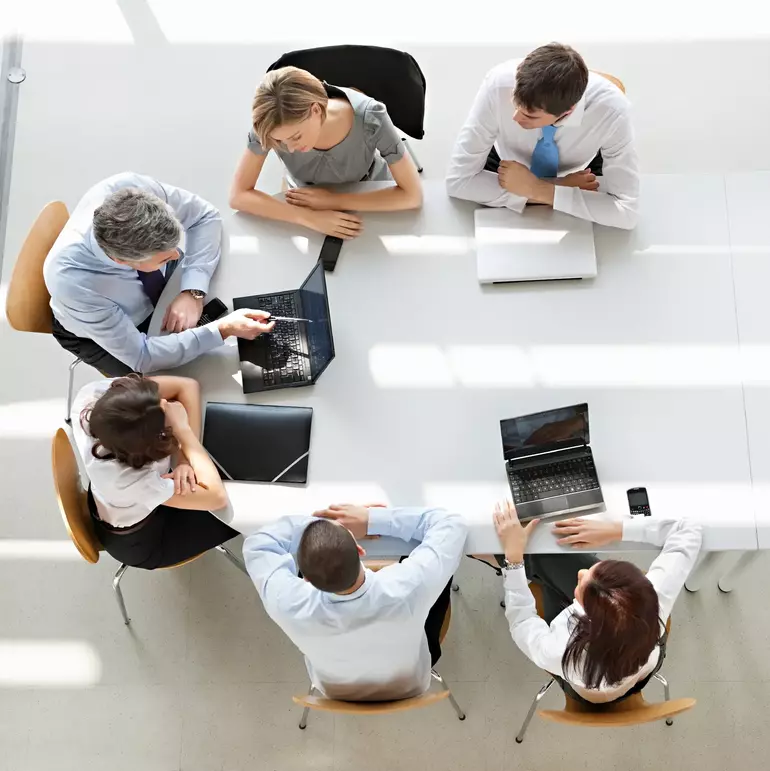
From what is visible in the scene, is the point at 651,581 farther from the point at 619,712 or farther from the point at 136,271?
the point at 136,271

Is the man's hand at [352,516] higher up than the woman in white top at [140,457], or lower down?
lower down

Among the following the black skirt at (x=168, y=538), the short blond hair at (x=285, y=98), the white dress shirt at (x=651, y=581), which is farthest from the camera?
the black skirt at (x=168, y=538)

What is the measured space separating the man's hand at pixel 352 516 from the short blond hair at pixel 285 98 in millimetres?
1040

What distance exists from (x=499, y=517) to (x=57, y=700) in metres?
1.76

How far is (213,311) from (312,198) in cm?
45

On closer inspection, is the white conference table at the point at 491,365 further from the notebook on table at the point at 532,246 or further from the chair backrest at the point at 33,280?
the chair backrest at the point at 33,280

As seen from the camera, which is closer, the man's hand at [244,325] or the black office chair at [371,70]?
the man's hand at [244,325]

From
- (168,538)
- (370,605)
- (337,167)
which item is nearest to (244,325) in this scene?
(337,167)

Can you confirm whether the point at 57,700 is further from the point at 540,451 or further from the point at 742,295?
the point at 742,295

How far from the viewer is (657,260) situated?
2.34 meters

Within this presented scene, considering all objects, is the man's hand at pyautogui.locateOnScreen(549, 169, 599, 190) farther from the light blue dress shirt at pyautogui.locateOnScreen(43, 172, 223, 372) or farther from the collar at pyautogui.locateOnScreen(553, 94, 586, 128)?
the light blue dress shirt at pyautogui.locateOnScreen(43, 172, 223, 372)

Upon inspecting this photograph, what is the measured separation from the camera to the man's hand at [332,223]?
240cm

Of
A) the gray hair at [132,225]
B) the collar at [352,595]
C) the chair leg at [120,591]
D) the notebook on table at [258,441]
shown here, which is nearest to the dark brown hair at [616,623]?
the collar at [352,595]

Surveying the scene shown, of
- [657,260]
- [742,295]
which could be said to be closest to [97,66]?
[657,260]
